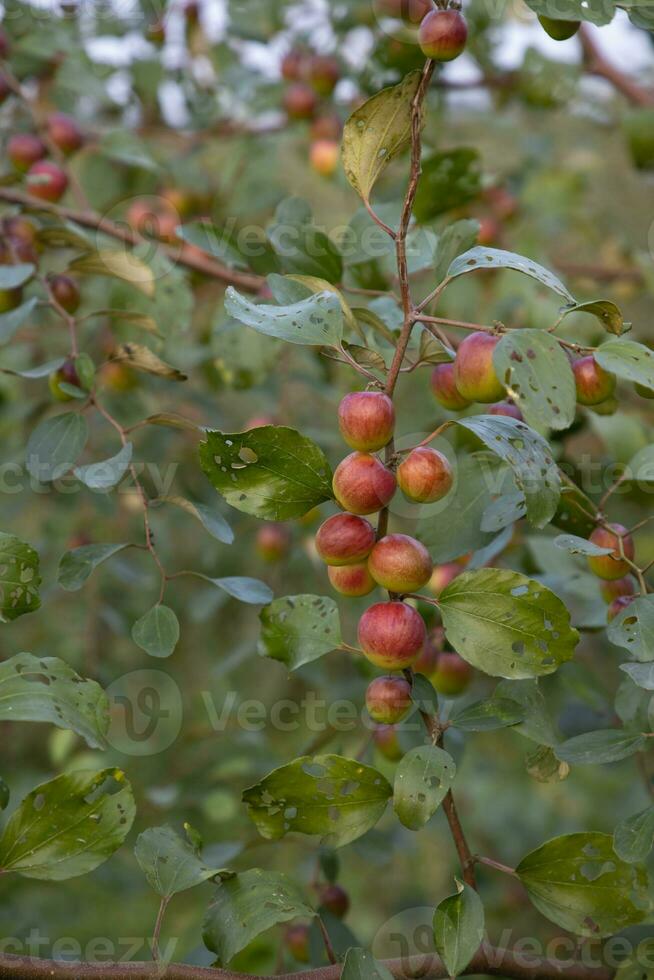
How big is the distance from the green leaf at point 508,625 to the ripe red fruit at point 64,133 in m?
0.81

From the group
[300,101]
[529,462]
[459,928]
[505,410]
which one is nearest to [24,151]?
[300,101]

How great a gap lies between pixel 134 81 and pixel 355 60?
1.01ft

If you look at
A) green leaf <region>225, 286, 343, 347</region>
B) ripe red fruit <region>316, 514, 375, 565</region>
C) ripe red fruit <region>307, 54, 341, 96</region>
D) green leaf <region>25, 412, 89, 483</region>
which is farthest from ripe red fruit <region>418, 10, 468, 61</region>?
ripe red fruit <region>307, 54, 341, 96</region>

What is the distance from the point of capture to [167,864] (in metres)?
0.57

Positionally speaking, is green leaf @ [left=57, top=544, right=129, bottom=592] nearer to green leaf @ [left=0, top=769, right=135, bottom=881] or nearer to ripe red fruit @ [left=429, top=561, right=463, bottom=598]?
green leaf @ [left=0, top=769, right=135, bottom=881]

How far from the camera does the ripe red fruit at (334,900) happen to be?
0.81 metres

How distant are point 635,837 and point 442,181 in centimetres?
57

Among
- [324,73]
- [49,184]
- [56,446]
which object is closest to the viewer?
[56,446]

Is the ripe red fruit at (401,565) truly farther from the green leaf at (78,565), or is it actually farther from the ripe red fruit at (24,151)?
the ripe red fruit at (24,151)

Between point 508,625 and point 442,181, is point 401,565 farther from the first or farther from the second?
point 442,181

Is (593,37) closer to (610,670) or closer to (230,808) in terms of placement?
(610,670)

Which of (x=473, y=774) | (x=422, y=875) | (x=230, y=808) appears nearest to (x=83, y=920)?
(x=230, y=808)

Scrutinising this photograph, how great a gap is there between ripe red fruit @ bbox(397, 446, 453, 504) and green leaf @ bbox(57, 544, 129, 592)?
0.23 metres

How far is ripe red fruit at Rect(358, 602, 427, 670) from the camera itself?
0.55m
